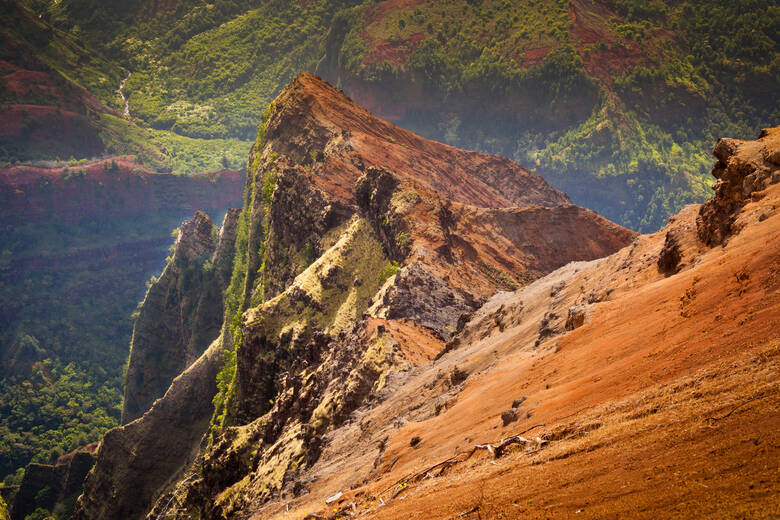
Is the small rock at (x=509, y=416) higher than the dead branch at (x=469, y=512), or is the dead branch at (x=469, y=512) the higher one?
the small rock at (x=509, y=416)

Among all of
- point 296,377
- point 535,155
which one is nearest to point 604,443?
point 296,377

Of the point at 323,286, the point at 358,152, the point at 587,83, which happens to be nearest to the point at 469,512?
the point at 323,286

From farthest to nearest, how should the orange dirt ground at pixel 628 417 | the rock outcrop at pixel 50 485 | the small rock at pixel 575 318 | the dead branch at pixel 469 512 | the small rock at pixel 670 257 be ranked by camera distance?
1. the rock outcrop at pixel 50 485
2. the small rock at pixel 670 257
3. the small rock at pixel 575 318
4. the dead branch at pixel 469 512
5. the orange dirt ground at pixel 628 417

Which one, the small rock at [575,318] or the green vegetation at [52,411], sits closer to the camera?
the small rock at [575,318]

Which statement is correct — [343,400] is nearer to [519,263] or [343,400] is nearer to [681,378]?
[681,378]

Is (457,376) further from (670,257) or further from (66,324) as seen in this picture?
(66,324)

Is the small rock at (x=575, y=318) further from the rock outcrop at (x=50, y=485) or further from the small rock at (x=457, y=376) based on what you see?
the rock outcrop at (x=50, y=485)

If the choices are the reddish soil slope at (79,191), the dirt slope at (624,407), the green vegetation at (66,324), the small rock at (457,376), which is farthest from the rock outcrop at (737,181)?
the reddish soil slope at (79,191)
